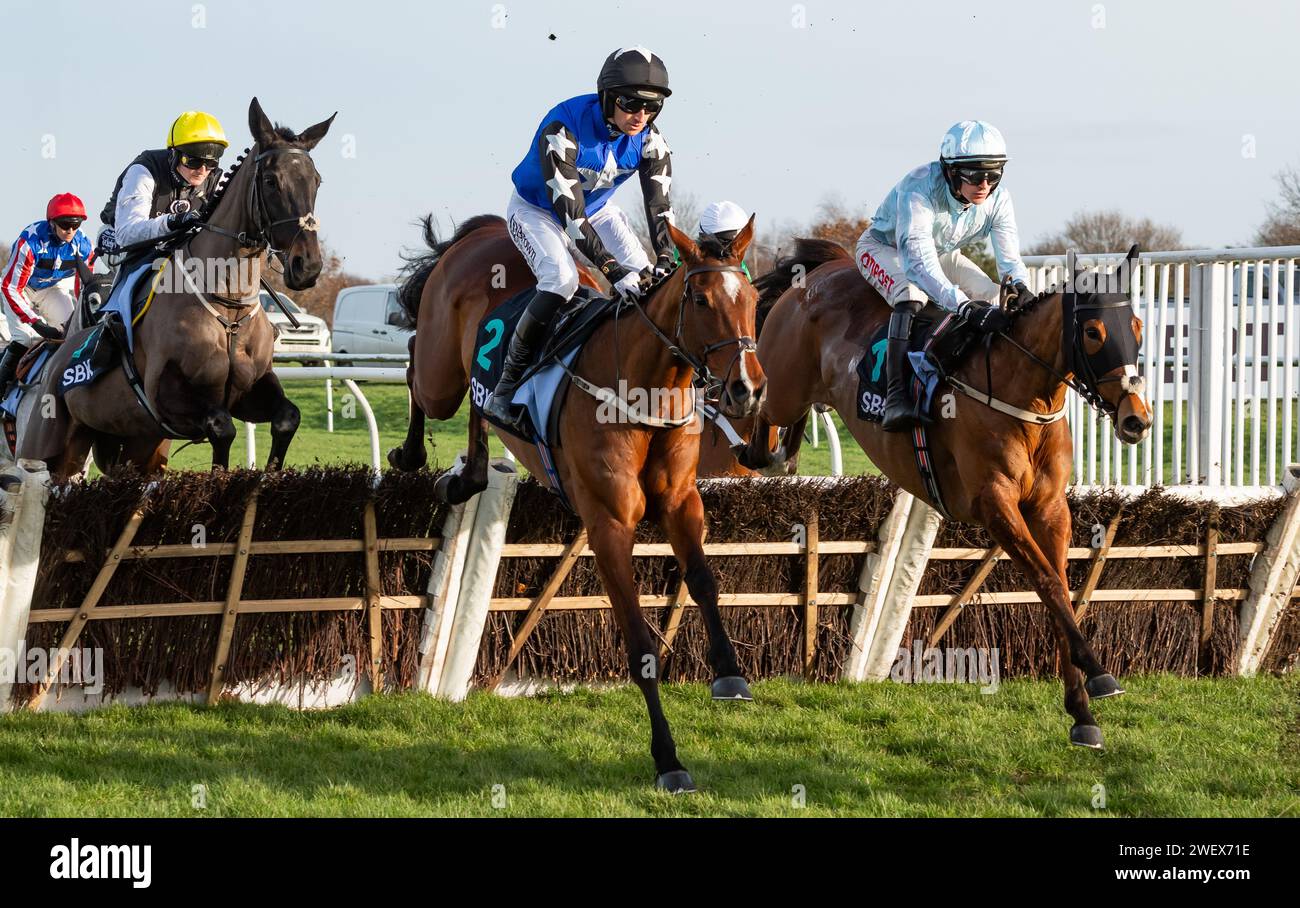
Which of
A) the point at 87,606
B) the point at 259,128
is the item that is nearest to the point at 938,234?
the point at 259,128

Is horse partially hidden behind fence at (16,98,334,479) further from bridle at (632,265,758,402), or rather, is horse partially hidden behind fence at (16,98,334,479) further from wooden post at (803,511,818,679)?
wooden post at (803,511,818,679)

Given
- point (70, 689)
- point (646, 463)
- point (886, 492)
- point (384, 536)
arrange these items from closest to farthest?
point (646, 463), point (70, 689), point (384, 536), point (886, 492)

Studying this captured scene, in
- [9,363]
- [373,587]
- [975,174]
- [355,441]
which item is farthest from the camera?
[355,441]

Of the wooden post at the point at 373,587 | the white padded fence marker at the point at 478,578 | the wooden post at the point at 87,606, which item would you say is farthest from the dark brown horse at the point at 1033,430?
the wooden post at the point at 87,606

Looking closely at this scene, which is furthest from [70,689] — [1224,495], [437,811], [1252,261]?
[1252,261]

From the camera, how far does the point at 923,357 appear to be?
260 inches

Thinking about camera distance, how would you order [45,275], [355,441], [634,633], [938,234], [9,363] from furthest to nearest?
[355,441] → [45,275] → [9,363] → [938,234] → [634,633]

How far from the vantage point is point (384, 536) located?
6.59 metres

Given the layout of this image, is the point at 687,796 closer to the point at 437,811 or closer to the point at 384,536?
the point at 437,811

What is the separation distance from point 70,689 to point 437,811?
206 cm

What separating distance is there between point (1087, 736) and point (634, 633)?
185cm

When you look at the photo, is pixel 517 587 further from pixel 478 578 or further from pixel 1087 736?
pixel 1087 736

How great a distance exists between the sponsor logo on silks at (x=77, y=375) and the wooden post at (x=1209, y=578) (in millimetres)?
5889

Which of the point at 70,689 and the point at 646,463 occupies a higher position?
the point at 646,463
